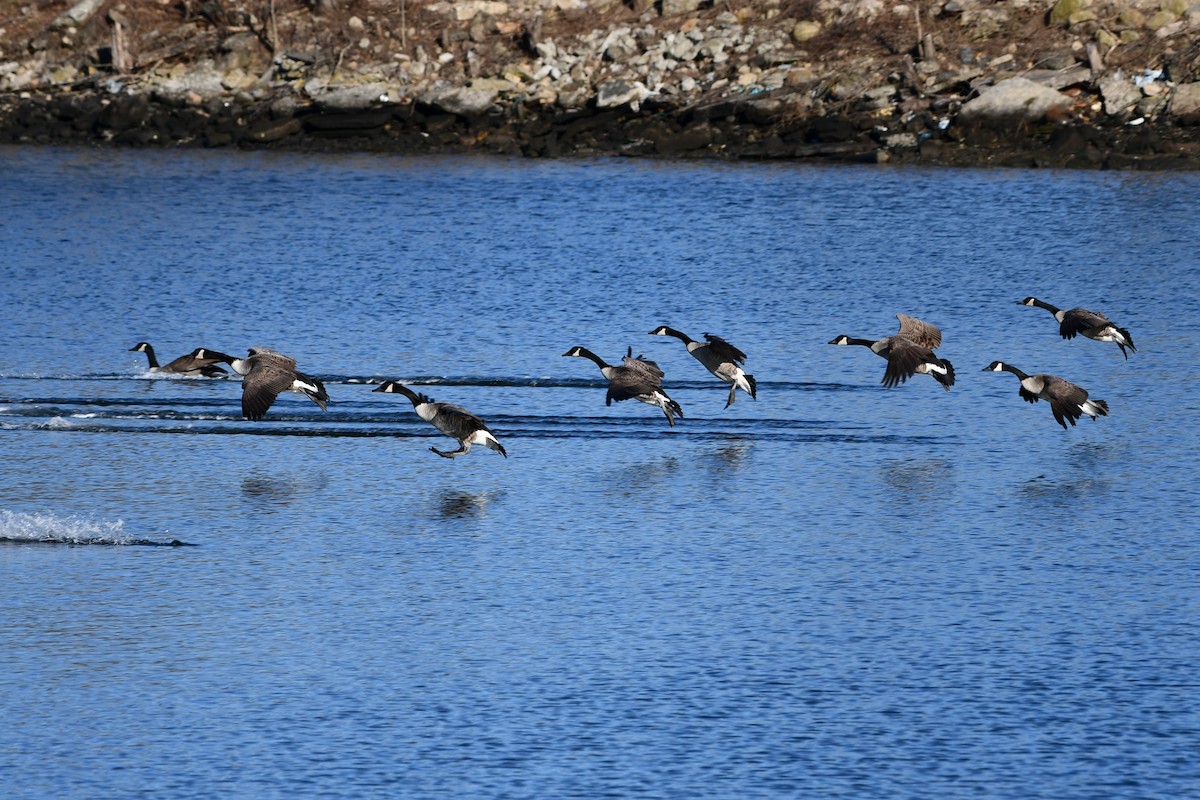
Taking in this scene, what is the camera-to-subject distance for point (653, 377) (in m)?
19.3

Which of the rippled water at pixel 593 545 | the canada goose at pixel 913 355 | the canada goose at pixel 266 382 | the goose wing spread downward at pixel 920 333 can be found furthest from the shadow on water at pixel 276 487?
the goose wing spread downward at pixel 920 333

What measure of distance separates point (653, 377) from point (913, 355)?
3243 mm

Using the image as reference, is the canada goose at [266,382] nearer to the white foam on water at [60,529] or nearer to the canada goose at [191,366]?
the white foam on water at [60,529]

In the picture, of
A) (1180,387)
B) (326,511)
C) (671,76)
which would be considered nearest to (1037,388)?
(1180,387)

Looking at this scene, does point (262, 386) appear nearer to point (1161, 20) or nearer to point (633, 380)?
point (633, 380)

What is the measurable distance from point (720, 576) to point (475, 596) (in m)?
2.13

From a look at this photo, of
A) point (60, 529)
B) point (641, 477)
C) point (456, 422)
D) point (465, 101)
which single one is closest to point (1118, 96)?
point (465, 101)

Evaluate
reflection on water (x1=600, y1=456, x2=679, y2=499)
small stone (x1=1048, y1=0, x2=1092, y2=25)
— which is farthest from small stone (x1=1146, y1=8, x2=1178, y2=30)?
reflection on water (x1=600, y1=456, x2=679, y2=499)

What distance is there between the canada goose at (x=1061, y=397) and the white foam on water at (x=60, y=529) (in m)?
10.2

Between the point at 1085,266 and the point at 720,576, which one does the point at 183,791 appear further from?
the point at 1085,266

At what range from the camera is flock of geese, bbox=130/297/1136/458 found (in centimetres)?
1831

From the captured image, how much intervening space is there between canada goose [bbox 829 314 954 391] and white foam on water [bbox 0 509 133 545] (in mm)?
8638

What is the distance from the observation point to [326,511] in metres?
17.0

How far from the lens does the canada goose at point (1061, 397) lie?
19.4 metres
